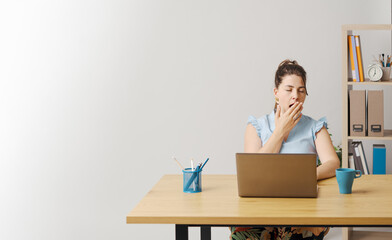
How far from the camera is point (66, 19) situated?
15.3ft

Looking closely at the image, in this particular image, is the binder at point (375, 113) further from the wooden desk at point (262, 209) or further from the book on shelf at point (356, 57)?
the wooden desk at point (262, 209)

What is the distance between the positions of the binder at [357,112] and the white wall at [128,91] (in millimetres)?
689

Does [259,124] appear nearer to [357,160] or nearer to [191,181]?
[191,181]

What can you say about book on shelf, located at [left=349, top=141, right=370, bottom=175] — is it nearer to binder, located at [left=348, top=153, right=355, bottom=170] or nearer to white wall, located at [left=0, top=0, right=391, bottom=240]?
binder, located at [left=348, top=153, right=355, bottom=170]

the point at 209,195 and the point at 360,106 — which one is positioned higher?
the point at 360,106

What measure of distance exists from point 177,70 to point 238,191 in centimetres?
257

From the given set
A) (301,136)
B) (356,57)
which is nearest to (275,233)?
(301,136)

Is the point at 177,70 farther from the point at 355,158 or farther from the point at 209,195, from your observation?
the point at 209,195

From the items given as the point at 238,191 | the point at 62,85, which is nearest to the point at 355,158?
the point at 238,191

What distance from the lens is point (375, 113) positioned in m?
3.72

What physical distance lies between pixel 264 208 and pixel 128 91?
9.44ft

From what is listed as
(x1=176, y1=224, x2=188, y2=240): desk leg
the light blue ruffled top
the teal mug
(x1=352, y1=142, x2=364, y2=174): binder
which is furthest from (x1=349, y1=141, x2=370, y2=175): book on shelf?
(x1=176, y1=224, x2=188, y2=240): desk leg

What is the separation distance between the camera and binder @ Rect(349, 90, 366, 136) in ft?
12.2

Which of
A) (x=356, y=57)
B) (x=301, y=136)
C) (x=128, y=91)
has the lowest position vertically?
(x=301, y=136)
